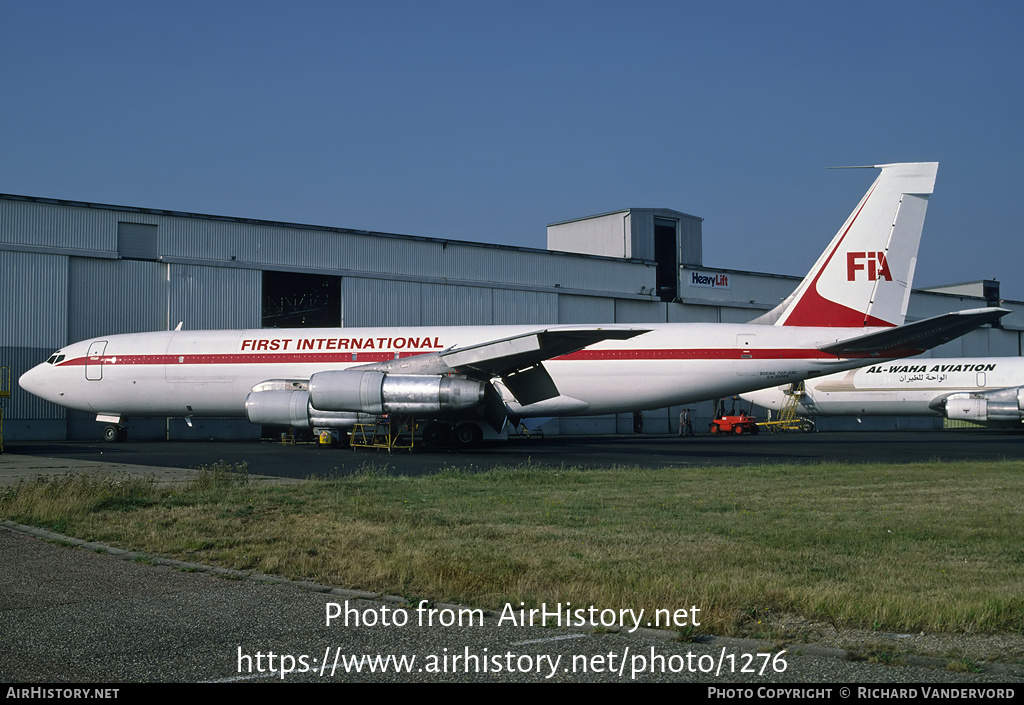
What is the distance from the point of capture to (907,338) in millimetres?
21297

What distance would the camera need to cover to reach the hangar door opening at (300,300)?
3691cm

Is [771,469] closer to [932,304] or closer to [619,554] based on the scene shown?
[619,554]

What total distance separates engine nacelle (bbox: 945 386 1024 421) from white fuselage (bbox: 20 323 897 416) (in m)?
16.6

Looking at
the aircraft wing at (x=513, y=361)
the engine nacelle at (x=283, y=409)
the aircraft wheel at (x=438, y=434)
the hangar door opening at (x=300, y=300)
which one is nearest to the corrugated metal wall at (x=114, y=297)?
the hangar door opening at (x=300, y=300)

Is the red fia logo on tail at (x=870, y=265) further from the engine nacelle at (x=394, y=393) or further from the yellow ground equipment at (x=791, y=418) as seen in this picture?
the yellow ground equipment at (x=791, y=418)

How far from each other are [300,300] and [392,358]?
15692 mm

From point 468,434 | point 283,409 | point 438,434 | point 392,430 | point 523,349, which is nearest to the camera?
point 523,349

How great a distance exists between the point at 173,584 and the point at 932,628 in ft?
16.2

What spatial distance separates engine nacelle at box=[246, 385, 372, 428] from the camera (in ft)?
72.1

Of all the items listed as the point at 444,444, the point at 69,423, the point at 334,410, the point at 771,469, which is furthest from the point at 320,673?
the point at 69,423

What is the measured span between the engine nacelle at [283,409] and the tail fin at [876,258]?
1297 cm

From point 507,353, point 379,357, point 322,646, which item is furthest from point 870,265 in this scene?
point 322,646

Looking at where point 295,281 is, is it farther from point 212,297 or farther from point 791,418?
point 791,418
